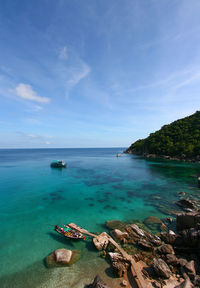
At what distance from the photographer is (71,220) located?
20.7 meters

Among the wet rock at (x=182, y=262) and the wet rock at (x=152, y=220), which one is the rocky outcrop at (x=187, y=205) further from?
the wet rock at (x=182, y=262)

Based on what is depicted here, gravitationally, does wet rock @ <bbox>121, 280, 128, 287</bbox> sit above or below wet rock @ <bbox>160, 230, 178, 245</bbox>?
below

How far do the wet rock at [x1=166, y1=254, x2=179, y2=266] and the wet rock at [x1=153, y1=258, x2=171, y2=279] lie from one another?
2.41 feet

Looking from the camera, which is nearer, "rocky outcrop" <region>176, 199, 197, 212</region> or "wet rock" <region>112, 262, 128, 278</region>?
"wet rock" <region>112, 262, 128, 278</region>

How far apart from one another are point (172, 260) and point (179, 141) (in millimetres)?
105382

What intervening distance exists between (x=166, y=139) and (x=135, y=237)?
357 feet

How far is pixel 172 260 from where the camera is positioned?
11.8 meters

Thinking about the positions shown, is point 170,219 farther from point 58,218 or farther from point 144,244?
point 58,218

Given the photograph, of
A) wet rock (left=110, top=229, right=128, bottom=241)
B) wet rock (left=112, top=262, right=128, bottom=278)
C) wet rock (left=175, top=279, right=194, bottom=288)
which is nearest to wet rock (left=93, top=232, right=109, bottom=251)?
wet rock (left=110, top=229, right=128, bottom=241)

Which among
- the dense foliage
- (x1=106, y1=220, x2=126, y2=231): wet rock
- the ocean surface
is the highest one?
the dense foliage

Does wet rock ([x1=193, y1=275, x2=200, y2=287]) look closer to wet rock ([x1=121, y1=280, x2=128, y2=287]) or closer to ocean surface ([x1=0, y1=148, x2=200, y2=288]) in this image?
wet rock ([x1=121, y1=280, x2=128, y2=287])

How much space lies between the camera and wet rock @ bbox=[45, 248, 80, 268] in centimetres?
1254

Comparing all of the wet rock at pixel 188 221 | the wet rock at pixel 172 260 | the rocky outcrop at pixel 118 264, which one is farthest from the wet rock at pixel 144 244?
the wet rock at pixel 188 221

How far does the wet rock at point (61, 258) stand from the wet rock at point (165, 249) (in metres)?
8.17
